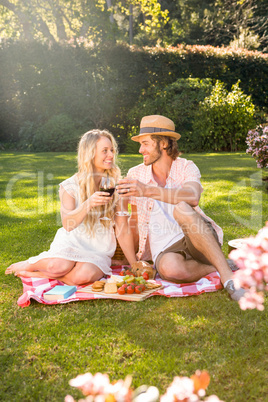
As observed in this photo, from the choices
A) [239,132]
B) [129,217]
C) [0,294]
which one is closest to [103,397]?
[0,294]

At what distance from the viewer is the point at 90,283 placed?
12.1ft

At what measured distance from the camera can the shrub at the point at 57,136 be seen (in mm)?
14195

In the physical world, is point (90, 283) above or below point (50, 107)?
below

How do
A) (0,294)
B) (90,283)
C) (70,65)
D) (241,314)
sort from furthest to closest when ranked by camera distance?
(70,65), (90,283), (0,294), (241,314)

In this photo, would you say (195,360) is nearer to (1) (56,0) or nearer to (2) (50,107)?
(2) (50,107)

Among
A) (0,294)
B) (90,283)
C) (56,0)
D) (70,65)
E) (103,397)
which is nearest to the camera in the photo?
(103,397)

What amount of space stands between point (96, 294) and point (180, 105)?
37.6 feet

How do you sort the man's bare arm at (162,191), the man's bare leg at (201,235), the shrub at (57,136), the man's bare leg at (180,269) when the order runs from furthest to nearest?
1. the shrub at (57,136)
2. the man's bare leg at (180,269)
3. the man's bare leg at (201,235)
4. the man's bare arm at (162,191)

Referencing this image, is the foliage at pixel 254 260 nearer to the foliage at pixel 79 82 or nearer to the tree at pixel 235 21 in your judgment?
the foliage at pixel 79 82

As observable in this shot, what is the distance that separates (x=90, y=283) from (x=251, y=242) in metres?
2.78

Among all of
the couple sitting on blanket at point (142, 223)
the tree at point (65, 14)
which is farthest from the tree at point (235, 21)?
the couple sitting on blanket at point (142, 223)

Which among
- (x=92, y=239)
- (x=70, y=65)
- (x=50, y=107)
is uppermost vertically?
(x=70, y=65)

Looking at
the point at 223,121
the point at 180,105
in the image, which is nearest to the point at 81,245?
the point at 223,121

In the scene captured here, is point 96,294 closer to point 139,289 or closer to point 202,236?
point 139,289
